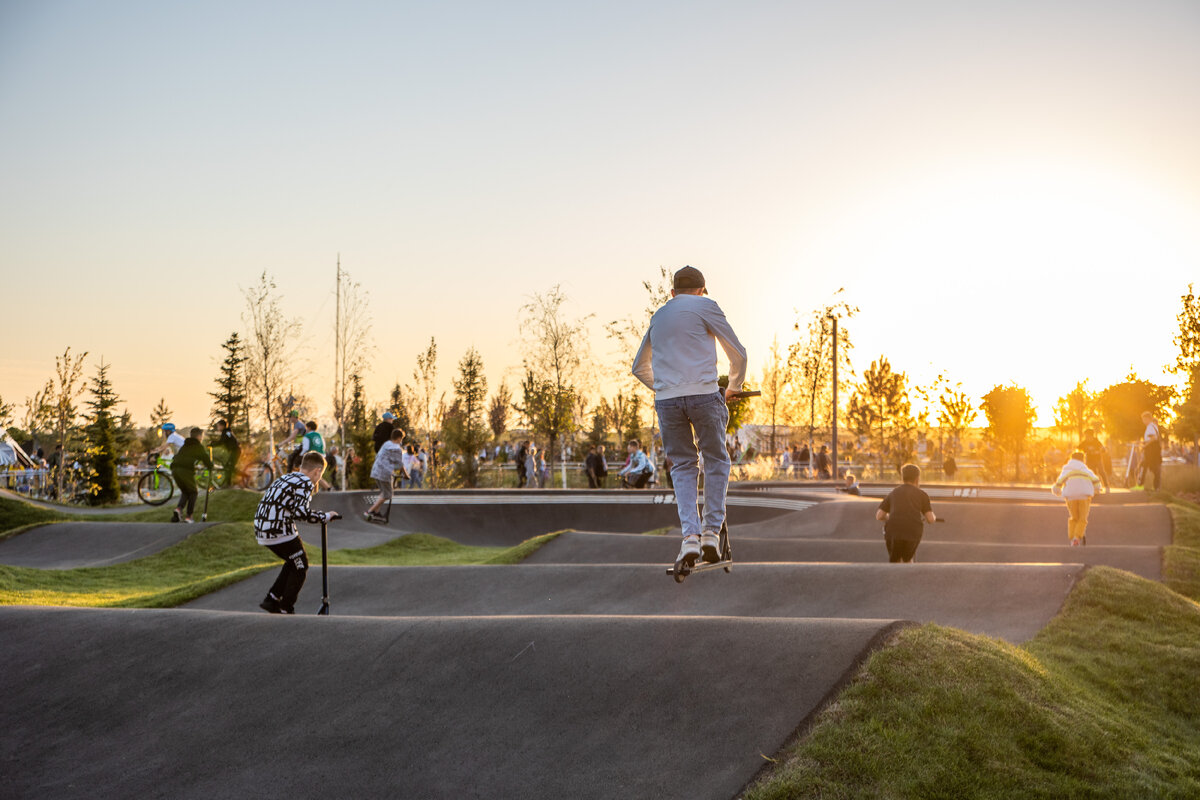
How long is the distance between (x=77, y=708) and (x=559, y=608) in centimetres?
533

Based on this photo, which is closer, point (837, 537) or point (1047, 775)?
point (1047, 775)

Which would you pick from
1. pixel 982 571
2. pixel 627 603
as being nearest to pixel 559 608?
pixel 627 603

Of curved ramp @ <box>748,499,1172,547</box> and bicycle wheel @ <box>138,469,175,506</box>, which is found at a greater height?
bicycle wheel @ <box>138,469,175,506</box>

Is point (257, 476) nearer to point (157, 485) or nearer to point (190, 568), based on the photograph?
point (157, 485)

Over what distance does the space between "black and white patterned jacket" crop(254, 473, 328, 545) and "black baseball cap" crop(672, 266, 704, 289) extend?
449 cm

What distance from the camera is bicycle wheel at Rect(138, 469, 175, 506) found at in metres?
24.5

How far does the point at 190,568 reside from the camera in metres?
15.6

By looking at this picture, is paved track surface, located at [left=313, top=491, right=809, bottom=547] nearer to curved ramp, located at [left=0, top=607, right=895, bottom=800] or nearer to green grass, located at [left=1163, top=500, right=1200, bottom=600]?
green grass, located at [left=1163, top=500, right=1200, bottom=600]

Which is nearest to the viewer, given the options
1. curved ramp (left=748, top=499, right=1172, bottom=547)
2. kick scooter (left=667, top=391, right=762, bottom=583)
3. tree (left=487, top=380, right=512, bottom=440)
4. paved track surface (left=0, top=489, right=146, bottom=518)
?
kick scooter (left=667, top=391, right=762, bottom=583)

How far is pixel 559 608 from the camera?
10.7 meters

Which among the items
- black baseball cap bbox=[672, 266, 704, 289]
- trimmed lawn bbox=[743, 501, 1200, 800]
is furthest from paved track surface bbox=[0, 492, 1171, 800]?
black baseball cap bbox=[672, 266, 704, 289]

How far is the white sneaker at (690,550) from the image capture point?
612 cm

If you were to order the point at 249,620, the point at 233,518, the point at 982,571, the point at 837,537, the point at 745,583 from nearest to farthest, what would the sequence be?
1. the point at 249,620
2. the point at 982,571
3. the point at 745,583
4. the point at 837,537
5. the point at 233,518

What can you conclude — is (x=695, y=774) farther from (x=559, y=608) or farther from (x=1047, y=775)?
(x=559, y=608)
